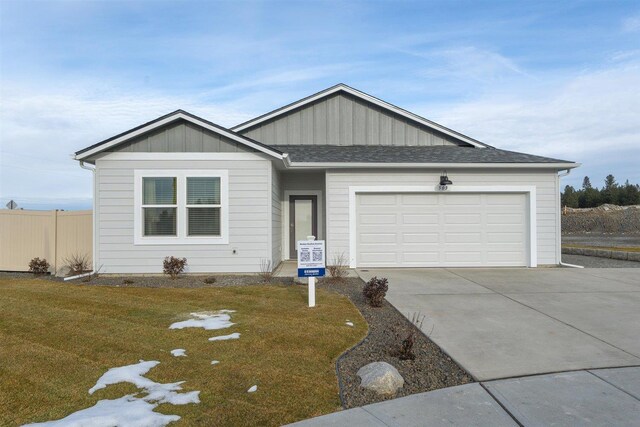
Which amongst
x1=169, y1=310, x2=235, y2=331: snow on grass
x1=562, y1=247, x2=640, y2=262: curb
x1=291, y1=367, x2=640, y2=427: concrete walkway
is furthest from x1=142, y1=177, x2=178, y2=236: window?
x1=562, y1=247, x2=640, y2=262: curb

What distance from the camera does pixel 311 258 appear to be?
698 centimetres

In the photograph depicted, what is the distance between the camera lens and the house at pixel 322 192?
1066 cm

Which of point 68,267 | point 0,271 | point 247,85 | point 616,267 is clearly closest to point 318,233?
point 247,85

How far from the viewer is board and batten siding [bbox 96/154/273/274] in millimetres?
10625

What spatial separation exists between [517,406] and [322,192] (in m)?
11.0

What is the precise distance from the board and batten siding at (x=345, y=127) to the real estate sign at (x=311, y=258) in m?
8.78

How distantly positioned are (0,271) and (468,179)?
1441 centimetres

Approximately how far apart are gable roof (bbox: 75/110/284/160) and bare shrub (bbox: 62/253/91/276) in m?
2.84

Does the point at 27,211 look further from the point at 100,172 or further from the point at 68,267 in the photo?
the point at 100,172

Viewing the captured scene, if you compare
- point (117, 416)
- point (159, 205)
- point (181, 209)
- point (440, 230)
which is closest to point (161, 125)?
point (159, 205)

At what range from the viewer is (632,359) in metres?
4.51

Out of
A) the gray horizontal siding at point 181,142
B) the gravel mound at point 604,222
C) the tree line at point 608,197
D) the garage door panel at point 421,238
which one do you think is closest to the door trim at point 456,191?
the garage door panel at point 421,238

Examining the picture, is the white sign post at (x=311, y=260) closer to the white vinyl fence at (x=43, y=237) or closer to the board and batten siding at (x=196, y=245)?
the board and batten siding at (x=196, y=245)

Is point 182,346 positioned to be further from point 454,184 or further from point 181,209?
point 454,184
